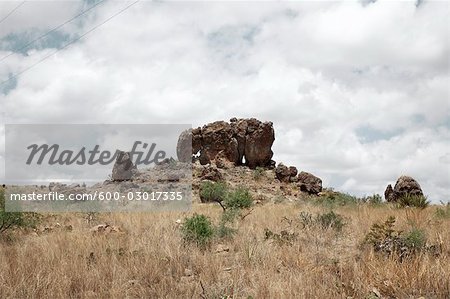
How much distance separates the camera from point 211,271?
6320 mm

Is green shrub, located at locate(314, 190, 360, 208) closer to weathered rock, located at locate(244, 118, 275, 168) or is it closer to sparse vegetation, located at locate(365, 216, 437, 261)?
sparse vegetation, located at locate(365, 216, 437, 261)

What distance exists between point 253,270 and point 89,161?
1418 centimetres

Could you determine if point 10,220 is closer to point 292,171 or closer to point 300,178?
point 300,178

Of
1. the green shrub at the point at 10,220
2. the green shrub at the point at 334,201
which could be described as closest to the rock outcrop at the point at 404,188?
the green shrub at the point at 334,201

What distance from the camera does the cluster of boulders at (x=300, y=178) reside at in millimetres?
40069

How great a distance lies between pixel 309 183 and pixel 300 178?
2.61 meters

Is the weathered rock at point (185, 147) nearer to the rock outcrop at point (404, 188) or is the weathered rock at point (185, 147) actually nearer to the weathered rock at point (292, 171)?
the weathered rock at point (292, 171)

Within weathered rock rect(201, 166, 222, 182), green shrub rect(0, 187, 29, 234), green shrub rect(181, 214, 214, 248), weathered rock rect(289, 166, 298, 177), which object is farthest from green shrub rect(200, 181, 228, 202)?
green shrub rect(181, 214, 214, 248)

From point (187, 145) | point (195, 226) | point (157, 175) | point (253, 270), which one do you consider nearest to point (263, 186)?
point (157, 175)

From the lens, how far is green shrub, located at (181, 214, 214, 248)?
8.65 meters

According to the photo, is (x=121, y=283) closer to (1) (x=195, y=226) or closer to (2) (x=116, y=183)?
(1) (x=195, y=226)

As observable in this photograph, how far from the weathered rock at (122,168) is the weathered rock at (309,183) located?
16726mm

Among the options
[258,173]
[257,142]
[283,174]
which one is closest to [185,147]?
[257,142]

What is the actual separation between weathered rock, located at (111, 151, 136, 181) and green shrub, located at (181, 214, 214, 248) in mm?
33765
